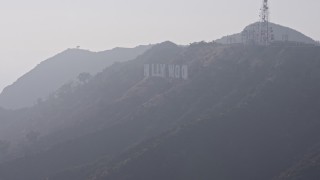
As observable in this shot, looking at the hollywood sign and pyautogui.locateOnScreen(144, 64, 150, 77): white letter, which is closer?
the hollywood sign

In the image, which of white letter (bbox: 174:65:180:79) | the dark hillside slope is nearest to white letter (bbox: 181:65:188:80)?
white letter (bbox: 174:65:180:79)

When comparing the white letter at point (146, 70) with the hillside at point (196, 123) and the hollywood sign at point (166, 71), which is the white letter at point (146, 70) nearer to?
the hollywood sign at point (166, 71)

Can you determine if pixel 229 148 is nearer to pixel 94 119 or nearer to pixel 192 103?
pixel 192 103

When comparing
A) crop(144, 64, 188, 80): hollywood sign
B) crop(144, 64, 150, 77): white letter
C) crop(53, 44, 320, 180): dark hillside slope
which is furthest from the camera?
crop(144, 64, 150, 77): white letter

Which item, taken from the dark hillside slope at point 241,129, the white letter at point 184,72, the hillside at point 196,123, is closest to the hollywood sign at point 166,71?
the white letter at point 184,72

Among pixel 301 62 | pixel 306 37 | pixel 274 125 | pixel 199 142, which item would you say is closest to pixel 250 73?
pixel 301 62

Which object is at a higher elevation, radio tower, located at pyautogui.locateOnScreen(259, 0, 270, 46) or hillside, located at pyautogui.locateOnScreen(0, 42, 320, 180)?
radio tower, located at pyautogui.locateOnScreen(259, 0, 270, 46)

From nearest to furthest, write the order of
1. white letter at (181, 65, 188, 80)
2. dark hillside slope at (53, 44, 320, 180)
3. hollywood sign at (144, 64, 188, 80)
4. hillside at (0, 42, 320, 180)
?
dark hillside slope at (53, 44, 320, 180) → hillside at (0, 42, 320, 180) → white letter at (181, 65, 188, 80) → hollywood sign at (144, 64, 188, 80)

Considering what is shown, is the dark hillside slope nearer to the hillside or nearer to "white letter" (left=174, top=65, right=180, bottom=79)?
the hillside
